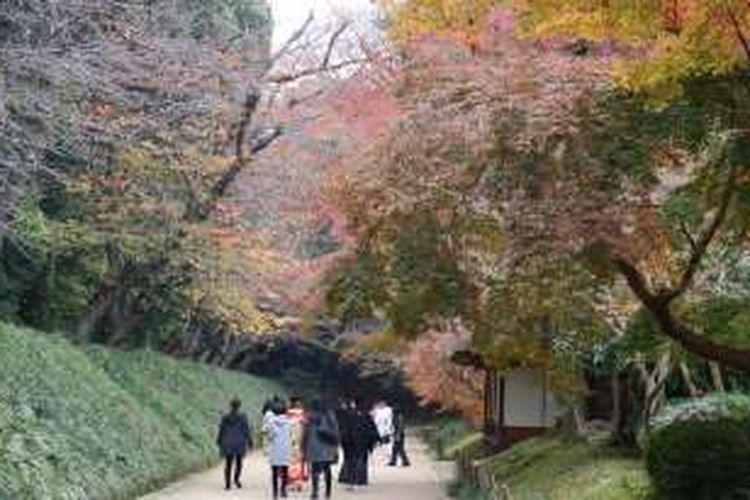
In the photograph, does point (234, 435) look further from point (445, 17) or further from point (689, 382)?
point (445, 17)

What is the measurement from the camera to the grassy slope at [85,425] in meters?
15.2

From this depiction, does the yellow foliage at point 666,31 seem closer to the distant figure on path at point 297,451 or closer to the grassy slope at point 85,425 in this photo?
the grassy slope at point 85,425

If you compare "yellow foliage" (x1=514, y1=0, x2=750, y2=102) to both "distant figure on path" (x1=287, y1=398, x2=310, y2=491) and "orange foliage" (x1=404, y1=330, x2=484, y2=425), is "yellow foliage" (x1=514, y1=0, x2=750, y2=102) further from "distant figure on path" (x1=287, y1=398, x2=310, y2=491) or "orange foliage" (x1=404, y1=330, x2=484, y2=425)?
"orange foliage" (x1=404, y1=330, x2=484, y2=425)

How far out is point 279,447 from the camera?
20391 mm

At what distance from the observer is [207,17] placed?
83.0 ft

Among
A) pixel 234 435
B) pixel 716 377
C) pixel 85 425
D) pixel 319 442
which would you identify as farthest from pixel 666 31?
pixel 234 435

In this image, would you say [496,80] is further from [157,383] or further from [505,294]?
[157,383]

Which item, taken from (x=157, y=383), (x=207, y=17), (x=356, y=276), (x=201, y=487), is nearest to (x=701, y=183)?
(x=356, y=276)

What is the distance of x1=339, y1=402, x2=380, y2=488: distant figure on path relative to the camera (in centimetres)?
2231

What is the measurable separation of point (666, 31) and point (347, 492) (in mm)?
14099

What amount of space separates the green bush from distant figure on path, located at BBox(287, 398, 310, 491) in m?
8.13

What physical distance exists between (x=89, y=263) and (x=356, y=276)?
454 inches

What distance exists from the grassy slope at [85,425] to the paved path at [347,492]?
446 mm

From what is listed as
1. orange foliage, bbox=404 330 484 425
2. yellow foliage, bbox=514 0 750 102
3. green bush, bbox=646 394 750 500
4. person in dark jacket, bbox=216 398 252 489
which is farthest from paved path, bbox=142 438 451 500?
yellow foliage, bbox=514 0 750 102
